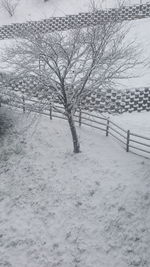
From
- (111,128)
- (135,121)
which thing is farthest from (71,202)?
(135,121)

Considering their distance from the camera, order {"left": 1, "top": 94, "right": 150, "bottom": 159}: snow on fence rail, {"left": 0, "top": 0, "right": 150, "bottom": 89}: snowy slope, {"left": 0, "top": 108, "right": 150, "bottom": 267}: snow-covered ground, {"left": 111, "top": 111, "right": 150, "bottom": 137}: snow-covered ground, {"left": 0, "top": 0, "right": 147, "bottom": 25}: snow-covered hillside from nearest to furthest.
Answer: {"left": 0, "top": 108, "right": 150, "bottom": 267}: snow-covered ground
{"left": 1, "top": 94, "right": 150, "bottom": 159}: snow on fence rail
{"left": 111, "top": 111, "right": 150, "bottom": 137}: snow-covered ground
{"left": 0, "top": 0, "right": 150, "bottom": 89}: snowy slope
{"left": 0, "top": 0, "right": 147, "bottom": 25}: snow-covered hillside

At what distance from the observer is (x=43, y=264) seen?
28.3 feet

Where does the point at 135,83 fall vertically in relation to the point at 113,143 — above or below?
above

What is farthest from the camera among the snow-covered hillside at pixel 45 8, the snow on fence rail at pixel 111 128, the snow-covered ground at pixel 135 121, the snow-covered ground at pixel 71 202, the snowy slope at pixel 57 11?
the snow-covered hillside at pixel 45 8

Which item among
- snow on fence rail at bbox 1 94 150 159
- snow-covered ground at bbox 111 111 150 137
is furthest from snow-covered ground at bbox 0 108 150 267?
snow-covered ground at bbox 111 111 150 137

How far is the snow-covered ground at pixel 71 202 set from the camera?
8727 mm

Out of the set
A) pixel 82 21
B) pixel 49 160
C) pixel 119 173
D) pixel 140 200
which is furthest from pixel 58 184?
pixel 82 21

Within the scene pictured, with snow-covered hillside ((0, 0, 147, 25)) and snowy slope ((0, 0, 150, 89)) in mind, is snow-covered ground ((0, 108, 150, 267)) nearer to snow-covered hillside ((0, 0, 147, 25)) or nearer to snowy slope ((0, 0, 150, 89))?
snowy slope ((0, 0, 150, 89))

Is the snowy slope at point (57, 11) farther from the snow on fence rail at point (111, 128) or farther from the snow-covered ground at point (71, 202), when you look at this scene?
the snow-covered ground at point (71, 202)

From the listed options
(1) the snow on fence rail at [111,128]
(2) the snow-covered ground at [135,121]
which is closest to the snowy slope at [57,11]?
(2) the snow-covered ground at [135,121]

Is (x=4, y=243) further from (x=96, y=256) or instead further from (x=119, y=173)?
(x=119, y=173)

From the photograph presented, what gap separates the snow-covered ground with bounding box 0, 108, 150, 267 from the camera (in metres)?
8.73

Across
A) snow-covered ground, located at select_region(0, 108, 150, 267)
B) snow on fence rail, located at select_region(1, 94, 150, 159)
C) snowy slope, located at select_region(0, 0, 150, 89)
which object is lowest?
snow-covered ground, located at select_region(0, 108, 150, 267)

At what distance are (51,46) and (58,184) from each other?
456 cm
